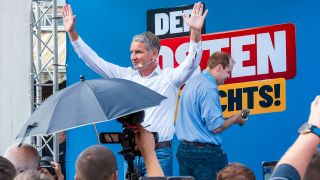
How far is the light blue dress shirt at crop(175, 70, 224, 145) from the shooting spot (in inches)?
217

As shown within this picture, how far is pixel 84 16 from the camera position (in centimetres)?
739

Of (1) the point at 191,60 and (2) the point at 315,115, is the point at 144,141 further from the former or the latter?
(2) the point at 315,115

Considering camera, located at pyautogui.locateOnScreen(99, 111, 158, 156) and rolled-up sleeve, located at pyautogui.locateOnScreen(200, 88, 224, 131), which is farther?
rolled-up sleeve, located at pyautogui.locateOnScreen(200, 88, 224, 131)

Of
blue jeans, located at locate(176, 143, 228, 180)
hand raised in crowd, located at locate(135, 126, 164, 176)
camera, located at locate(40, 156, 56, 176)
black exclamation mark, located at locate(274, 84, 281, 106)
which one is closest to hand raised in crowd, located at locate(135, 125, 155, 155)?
hand raised in crowd, located at locate(135, 126, 164, 176)

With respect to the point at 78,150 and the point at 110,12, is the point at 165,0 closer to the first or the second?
the point at 110,12

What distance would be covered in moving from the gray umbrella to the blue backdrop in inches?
91.0

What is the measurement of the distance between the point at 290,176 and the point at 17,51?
6382mm

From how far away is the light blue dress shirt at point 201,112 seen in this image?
5.52 m

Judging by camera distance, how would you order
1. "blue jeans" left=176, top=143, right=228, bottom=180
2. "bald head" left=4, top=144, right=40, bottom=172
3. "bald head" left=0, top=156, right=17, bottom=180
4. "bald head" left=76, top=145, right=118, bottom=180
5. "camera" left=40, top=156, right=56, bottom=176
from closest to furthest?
"bald head" left=0, top=156, right=17, bottom=180 → "bald head" left=76, top=145, right=118, bottom=180 → "camera" left=40, top=156, right=56, bottom=176 → "bald head" left=4, top=144, right=40, bottom=172 → "blue jeans" left=176, top=143, right=228, bottom=180

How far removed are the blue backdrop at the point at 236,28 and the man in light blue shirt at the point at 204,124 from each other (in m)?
0.97

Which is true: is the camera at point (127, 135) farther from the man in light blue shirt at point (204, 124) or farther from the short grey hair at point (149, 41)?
the man in light blue shirt at point (204, 124)

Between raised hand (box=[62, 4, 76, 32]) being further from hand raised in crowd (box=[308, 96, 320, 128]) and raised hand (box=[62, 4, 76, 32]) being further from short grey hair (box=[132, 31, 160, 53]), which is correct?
hand raised in crowd (box=[308, 96, 320, 128])

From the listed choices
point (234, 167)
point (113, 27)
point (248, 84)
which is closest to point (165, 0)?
point (113, 27)

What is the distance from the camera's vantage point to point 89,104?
14.1ft
